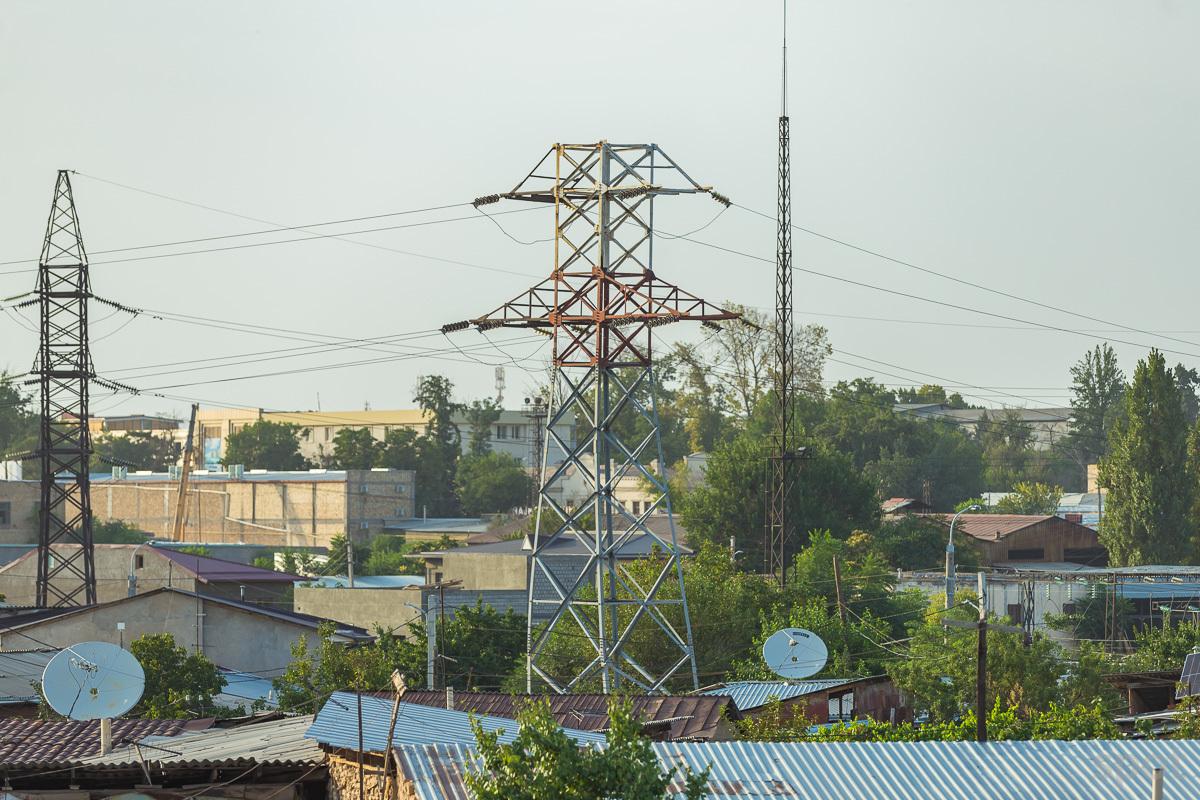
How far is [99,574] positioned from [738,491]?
26649mm

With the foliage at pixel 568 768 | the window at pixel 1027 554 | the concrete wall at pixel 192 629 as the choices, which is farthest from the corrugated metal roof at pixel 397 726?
the window at pixel 1027 554

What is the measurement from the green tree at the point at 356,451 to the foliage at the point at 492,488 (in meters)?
6.26

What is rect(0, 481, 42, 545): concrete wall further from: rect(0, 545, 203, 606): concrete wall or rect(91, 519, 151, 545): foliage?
rect(0, 545, 203, 606): concrete wall

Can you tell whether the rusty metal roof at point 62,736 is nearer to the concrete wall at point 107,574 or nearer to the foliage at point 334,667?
the foliage at point 334,667

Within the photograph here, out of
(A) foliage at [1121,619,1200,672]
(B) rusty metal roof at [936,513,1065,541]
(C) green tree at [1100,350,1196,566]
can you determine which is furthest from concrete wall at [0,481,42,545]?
(A) foliage at [1121,619,1200,672]

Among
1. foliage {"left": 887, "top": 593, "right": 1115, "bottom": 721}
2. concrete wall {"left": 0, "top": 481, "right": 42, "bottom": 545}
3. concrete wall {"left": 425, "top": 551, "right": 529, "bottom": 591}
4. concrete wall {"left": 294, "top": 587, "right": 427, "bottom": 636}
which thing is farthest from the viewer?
concrete wall {"left": 0, "top": 481, "right": 42, "bottom": 545}

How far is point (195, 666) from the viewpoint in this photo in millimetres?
37125

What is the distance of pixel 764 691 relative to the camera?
30.2m

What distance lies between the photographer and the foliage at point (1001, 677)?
32.7 metres

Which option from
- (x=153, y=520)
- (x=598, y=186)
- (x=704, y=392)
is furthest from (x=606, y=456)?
(x=704, y=392)

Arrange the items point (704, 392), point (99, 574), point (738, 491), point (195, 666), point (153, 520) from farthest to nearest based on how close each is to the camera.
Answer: point (704, 392) < point (153, 520) < point (738, 491) < point (99, 574) < point (195, 666)

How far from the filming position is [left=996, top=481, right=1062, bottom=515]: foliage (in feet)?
338

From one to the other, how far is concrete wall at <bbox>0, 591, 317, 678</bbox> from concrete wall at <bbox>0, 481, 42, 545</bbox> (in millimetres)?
44910

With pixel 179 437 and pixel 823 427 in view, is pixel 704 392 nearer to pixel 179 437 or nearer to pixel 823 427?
pixel 823 427
